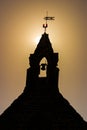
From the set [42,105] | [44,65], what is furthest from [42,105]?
[44,65]

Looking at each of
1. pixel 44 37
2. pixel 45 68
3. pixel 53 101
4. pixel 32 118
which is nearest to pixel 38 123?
pixel 32 118

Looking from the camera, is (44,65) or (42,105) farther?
(44,65)

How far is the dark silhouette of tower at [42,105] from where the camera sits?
10.2 meters

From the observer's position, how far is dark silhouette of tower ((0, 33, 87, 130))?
10188 millimetres

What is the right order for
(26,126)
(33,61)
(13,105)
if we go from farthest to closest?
(33,61) → (13,105) → (26,126)

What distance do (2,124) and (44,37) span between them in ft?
10.9

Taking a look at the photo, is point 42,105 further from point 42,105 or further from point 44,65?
point 44,65

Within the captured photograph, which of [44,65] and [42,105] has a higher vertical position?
[44,65]

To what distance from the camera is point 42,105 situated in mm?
10500

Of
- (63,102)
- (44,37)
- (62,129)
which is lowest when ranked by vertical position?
(62,129)

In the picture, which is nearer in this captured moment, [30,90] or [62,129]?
[62,129]

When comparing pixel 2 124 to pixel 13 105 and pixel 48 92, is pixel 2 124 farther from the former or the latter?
pixel 48 92

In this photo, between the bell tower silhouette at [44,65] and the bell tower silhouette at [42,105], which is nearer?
the bell tower silhouette at [42,105]

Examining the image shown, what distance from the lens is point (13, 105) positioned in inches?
420
